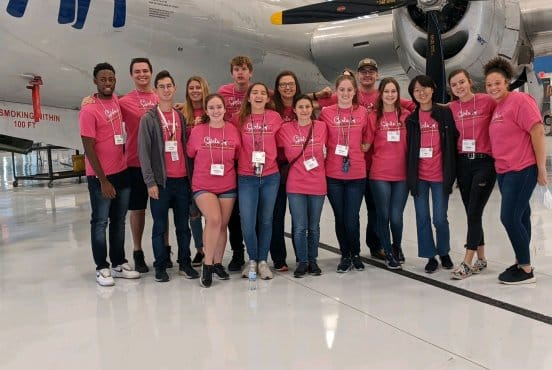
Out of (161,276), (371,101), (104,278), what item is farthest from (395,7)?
(104,278)

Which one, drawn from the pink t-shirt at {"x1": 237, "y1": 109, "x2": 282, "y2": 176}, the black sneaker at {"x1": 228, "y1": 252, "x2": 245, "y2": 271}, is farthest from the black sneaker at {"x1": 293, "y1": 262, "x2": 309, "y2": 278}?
the pink t-shirt at {"x1": 237, "y1": 109, "x2": 282, "y2": 176}

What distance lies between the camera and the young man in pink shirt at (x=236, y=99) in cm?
443

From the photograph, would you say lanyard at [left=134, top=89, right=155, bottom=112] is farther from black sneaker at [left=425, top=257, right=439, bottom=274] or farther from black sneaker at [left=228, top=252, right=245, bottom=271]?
black sneaker at [left=425, top=257, right=439, bottom=274]

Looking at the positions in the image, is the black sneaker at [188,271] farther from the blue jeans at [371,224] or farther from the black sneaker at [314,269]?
the blue jeans at [371,224]

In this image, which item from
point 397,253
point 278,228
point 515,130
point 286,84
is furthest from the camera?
point 397,253

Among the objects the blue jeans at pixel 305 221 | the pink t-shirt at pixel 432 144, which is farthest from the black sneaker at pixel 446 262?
the blue jeans at pixel 305 221

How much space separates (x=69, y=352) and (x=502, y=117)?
130 inches

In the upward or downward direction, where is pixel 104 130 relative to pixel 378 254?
upward

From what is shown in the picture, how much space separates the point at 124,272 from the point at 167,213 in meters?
0.64

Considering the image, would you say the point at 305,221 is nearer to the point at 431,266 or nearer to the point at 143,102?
the point at 431,266

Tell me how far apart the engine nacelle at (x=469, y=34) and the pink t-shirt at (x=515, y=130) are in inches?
134

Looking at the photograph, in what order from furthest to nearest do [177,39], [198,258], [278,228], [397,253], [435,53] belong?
[177,39]
[435,53]
[198,258]
[397,253]
[278,228]

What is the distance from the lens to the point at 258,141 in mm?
4180

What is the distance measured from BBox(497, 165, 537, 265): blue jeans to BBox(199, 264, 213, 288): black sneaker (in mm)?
2287
